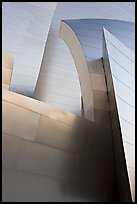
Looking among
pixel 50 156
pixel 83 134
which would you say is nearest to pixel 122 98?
pixel 83 134

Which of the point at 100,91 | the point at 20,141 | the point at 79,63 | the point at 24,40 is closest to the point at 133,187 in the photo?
the point at 20,141

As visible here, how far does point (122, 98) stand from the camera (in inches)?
181

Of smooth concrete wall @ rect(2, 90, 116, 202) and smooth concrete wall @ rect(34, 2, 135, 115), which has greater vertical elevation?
smooth concrete wall @ rect(34, 2, 135, 115)

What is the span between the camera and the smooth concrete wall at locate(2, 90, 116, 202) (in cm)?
306

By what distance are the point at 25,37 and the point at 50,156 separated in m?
11.2

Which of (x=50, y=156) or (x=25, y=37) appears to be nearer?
(x=50, y=156)

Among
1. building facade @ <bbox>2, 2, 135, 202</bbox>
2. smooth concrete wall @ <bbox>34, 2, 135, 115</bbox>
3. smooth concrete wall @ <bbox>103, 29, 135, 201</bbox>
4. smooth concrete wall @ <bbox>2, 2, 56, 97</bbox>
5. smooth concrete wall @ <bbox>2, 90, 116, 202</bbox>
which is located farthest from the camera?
smooth concrete wall @ <bbox>34, 2, 135, 115</bbox>

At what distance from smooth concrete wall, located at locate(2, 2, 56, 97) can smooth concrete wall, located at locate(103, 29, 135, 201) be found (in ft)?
21.7

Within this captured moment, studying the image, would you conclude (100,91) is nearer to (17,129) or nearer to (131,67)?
(131,67)

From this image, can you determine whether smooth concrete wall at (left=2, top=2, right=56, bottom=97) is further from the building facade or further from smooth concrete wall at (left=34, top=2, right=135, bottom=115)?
the building facade

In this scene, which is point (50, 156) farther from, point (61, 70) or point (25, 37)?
point (25, 37)

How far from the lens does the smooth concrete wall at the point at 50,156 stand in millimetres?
3061

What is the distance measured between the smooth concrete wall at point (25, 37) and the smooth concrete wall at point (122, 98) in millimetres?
6613

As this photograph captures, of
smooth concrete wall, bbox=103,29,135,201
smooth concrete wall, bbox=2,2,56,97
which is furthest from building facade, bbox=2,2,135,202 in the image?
smooth concrete wall, bbox=2,2,56,97
